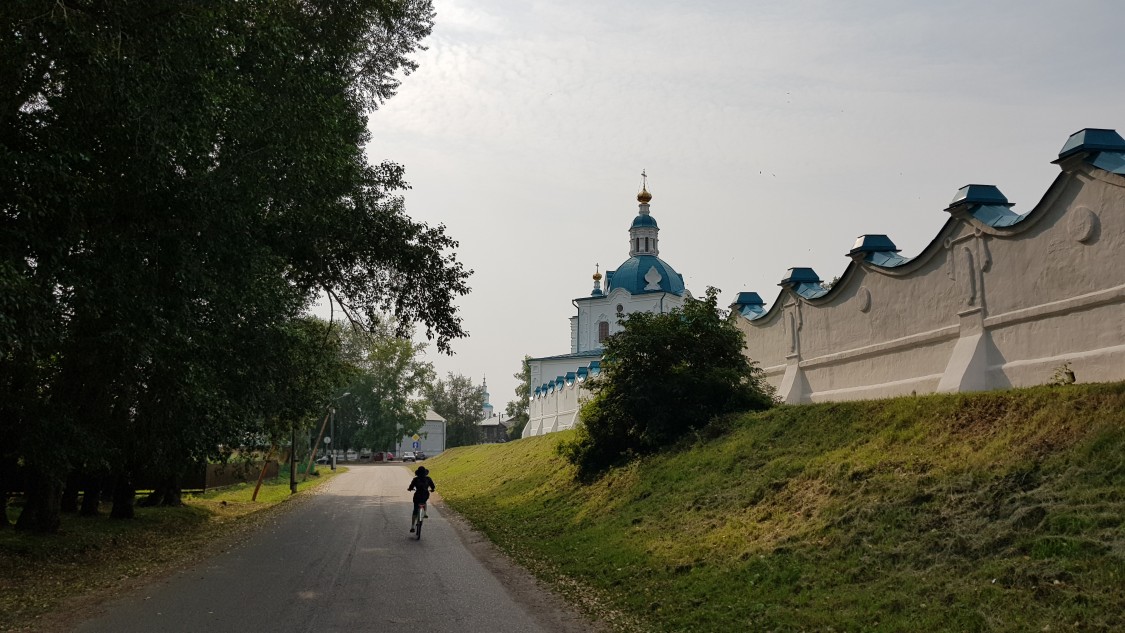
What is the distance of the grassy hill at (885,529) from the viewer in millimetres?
7562

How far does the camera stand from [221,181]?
1223 centimetres

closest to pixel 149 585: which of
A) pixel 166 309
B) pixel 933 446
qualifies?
pixel 166 309

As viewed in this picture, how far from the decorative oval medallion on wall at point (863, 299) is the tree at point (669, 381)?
3327mm

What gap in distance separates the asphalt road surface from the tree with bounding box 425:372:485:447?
114064mm

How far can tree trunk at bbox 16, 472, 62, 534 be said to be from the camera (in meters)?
17.6

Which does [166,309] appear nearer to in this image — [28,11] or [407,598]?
[28,11]

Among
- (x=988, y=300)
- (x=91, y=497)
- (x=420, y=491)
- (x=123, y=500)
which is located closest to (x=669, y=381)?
(x=420, y=491)

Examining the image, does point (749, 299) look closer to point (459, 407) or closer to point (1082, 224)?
point (1082, 224)

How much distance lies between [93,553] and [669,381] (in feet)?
37.9

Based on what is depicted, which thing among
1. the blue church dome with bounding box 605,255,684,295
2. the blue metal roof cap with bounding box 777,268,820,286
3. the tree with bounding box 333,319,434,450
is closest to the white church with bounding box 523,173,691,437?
the blue church dome with bounding box 605,255,684,295

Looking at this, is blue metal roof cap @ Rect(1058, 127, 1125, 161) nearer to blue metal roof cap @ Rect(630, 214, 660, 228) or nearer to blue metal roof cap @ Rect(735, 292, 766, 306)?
blue metal roof cap @ Rect(735, 292, 766, 306)

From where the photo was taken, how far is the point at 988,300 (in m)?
13.1

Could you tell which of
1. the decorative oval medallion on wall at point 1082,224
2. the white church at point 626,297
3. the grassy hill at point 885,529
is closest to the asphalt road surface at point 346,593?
the grassy hill at point 885,529

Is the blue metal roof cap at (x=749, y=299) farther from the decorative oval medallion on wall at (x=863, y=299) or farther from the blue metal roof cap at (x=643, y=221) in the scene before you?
the blue metal roof cap at (x=643, y=221)
